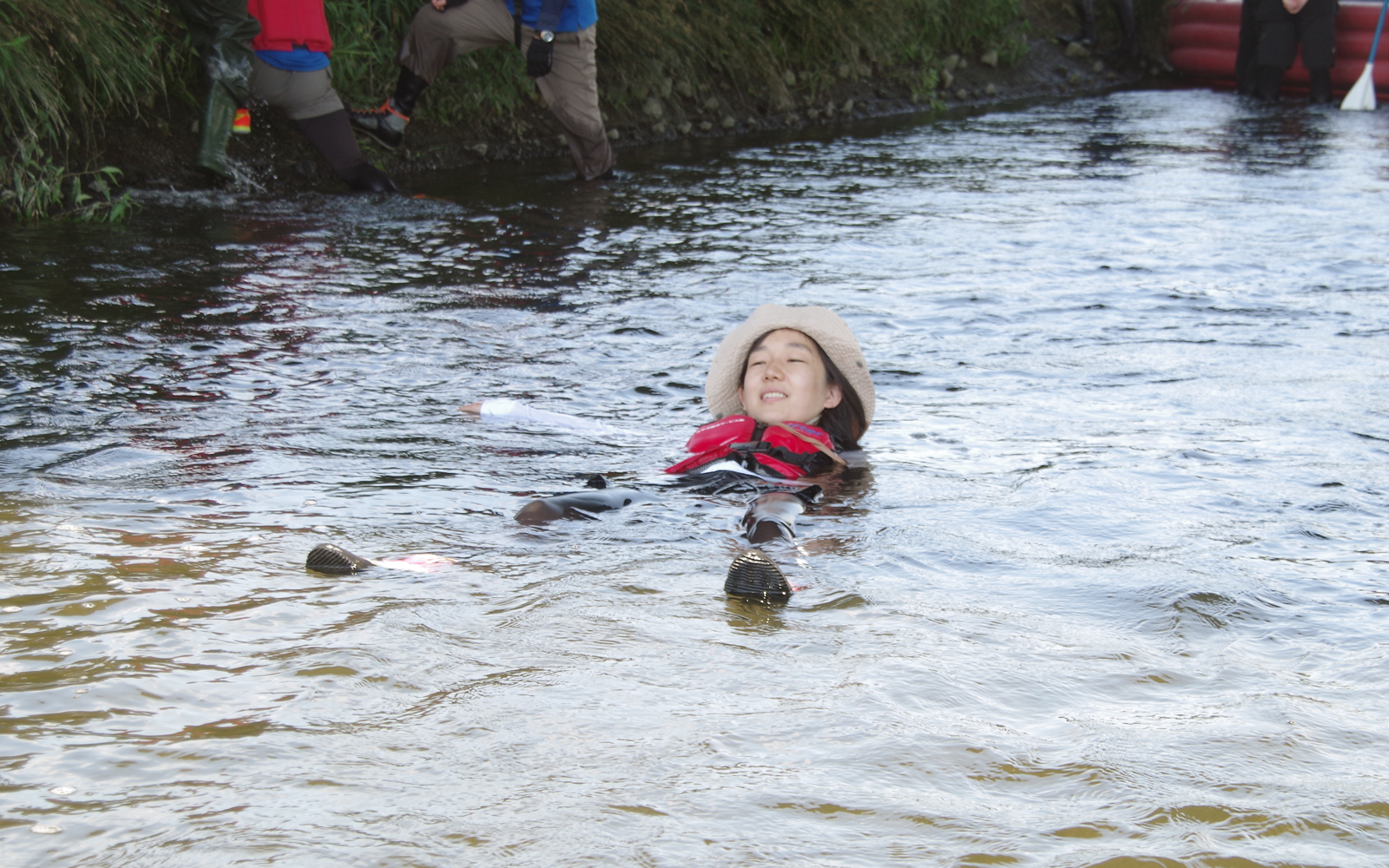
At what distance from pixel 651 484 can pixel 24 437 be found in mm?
1990

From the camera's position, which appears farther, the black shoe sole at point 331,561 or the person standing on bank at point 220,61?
the person standing on bank at point 220,61

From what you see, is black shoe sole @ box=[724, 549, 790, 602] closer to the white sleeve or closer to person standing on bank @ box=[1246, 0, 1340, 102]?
the white sleeve

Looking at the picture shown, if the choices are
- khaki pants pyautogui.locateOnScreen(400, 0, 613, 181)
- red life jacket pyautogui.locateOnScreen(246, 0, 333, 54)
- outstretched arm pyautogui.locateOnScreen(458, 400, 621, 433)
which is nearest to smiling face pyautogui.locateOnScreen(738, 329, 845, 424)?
outstretched arm pyautogui.locateOnScreen(458, 400, 621, 433)

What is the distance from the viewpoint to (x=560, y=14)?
8.93 meters

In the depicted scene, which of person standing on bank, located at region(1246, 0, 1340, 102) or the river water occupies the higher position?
person standing on bank, located at region(1246, 0, 1340, 102)

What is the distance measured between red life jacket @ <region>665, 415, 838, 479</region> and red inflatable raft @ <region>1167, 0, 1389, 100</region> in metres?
15.3

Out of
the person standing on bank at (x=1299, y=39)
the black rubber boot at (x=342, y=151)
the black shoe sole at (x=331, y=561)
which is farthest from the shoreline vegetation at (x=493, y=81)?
the black shoe sole at (x=331, y=561)

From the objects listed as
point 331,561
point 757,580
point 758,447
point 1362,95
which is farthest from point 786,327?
point 1362,95

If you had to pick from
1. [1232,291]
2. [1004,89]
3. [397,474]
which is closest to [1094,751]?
[397,474]

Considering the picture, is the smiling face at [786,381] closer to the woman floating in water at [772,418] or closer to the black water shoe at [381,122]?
the woman floating in water at [772,418]

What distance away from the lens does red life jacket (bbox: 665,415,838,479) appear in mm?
4359

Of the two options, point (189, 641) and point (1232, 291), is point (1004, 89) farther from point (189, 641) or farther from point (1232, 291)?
point (189, 641)

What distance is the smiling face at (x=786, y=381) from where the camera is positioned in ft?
15.5

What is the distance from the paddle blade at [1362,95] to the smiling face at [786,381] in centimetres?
1368
